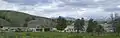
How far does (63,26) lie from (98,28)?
1469 cm

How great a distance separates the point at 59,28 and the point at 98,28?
41.9 feet

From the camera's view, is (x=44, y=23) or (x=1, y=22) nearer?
(x=44, y=23)

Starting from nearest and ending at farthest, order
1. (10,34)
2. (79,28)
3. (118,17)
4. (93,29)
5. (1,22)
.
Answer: (10,34) < (93,29) < (79,28) < (118,17) < (1,22)

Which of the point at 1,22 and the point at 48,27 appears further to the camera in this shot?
the point at 1,22

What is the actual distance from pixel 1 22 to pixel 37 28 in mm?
17313

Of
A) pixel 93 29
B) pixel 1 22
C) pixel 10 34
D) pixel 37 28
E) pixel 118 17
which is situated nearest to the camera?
pixel 10 34

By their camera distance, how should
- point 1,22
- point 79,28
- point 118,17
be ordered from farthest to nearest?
point 1,22 < point 118,17 < point 79,28

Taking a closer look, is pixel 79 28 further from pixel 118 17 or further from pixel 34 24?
pixel 34 24

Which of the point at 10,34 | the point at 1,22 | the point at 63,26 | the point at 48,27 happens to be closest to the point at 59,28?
the point at 63,26

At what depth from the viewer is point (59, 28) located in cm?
7500

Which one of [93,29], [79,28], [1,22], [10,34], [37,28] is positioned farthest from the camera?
[1,22]

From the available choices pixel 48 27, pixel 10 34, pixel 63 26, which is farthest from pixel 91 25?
pixel 10 34

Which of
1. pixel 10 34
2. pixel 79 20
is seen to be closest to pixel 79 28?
pixel 79 20

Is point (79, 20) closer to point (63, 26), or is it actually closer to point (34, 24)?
point (63, 26)
